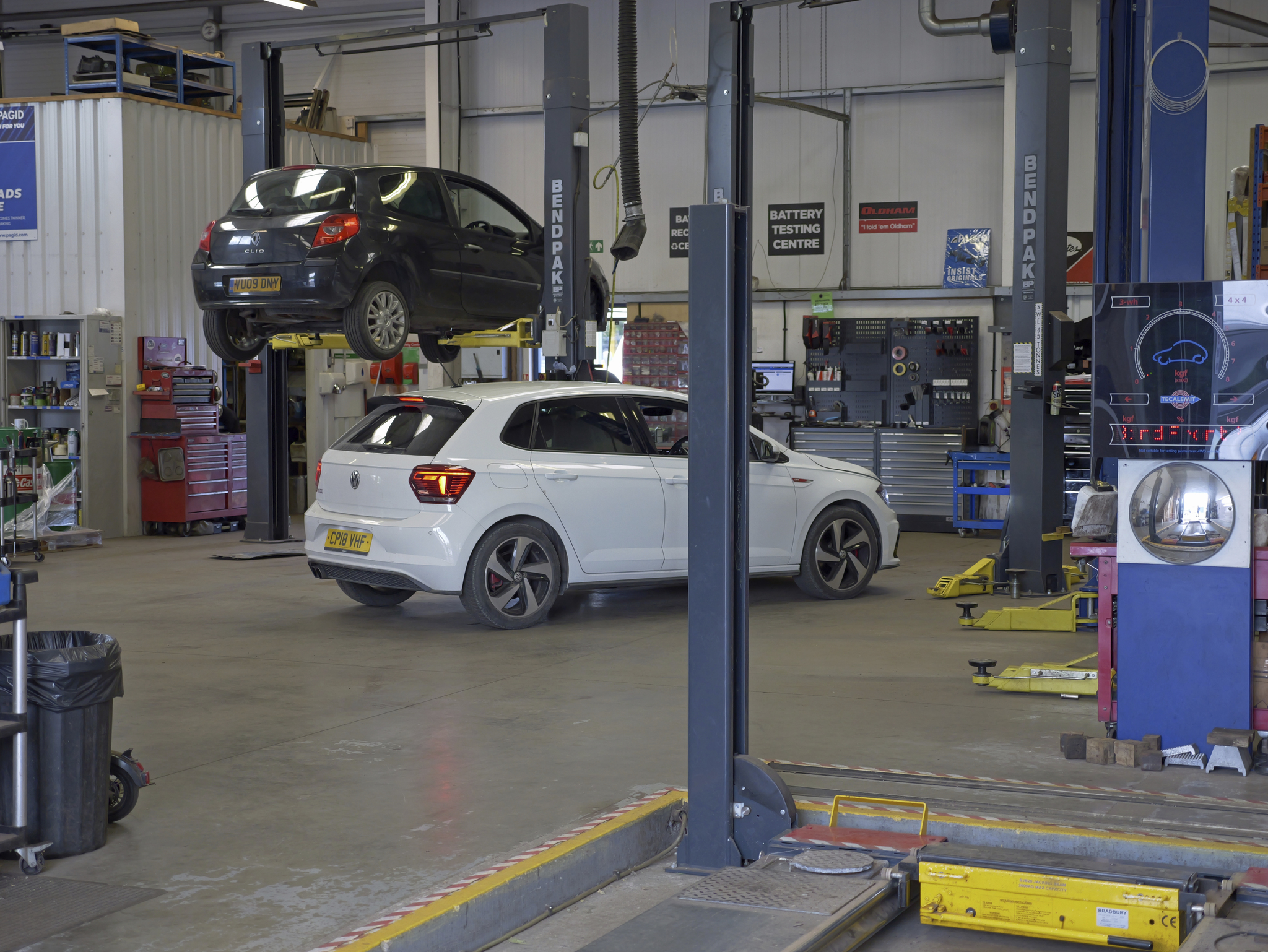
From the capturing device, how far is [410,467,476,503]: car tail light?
24.9ft

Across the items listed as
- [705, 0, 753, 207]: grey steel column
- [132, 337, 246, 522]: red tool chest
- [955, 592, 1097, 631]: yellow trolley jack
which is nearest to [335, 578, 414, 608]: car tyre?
[705, 0, 753, 207]: grey steel column

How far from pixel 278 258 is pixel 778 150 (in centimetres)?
868

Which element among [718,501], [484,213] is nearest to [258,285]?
[484,213]

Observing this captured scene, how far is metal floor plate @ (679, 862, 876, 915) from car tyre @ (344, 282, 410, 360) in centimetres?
620

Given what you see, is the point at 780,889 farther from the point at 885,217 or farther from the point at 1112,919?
the point at 885,217

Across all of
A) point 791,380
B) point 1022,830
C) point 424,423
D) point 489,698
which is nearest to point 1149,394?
point 1022,830

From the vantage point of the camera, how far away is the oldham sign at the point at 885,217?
1563 centimetres

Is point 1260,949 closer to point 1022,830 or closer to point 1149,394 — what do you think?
point 1022,830

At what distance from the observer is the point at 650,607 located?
29.7 feet

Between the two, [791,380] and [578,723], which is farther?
[791,380]

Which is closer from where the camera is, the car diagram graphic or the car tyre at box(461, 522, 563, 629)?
the car diagram graphic

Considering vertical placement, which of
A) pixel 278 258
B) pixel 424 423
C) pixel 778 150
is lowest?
pixel 424 423

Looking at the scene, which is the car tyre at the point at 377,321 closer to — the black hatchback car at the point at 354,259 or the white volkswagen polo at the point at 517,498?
the black hatchback car at the point at 354,259

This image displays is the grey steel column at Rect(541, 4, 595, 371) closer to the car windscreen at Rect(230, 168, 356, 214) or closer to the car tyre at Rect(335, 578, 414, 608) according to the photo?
the car windscreen at Rect(230, 168, 356, 214)
